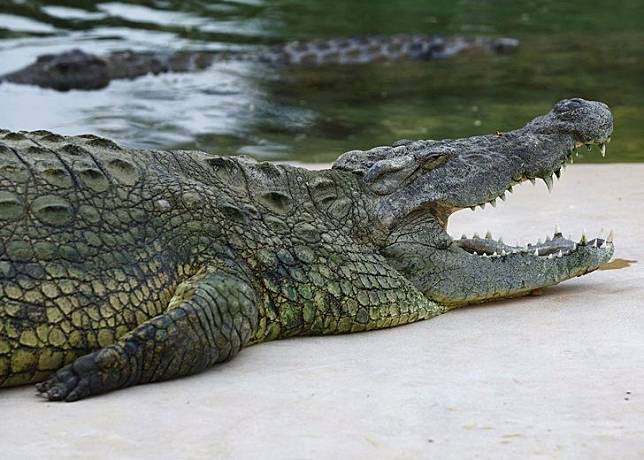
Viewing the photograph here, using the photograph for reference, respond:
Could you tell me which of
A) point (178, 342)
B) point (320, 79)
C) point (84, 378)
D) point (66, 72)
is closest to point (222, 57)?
point (320, 79)

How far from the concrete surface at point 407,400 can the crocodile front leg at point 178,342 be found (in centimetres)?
5

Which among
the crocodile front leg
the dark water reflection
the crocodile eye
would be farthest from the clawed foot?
the dark water reflection

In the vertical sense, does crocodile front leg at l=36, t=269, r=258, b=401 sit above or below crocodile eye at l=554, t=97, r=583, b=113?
below

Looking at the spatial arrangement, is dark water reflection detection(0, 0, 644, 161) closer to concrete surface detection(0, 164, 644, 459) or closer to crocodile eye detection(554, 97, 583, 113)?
crocodile eye detection(554, 97, 583, 113)

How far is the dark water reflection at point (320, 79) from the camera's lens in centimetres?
1058

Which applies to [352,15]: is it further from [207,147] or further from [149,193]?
[149,193]

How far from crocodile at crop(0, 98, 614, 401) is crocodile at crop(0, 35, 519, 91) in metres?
9.22

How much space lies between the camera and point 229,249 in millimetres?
4531

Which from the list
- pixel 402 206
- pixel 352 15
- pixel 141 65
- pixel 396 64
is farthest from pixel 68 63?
pixel 402 206

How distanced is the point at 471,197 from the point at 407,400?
4.92 feet

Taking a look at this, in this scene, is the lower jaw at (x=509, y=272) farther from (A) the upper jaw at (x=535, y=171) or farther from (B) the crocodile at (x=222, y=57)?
(B) the crocodile at (x=222, y=57)

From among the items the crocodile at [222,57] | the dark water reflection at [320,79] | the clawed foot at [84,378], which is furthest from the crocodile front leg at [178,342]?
the crocodile at [222,57]

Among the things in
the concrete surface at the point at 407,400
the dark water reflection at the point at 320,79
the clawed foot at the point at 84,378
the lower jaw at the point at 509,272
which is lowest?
the concrete surface at the point at 407,400

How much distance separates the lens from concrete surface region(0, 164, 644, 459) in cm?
337
